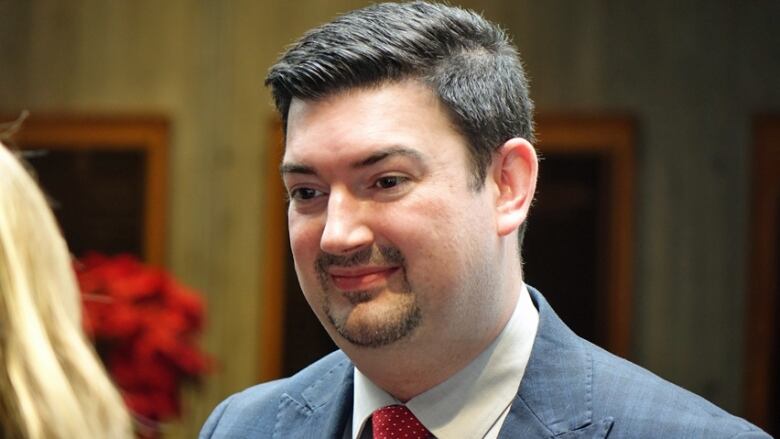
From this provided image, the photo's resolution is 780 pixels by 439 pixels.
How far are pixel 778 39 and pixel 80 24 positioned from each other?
2.88 metres

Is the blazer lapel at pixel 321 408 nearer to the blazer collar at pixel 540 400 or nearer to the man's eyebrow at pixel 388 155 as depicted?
the blazer collar at pixel 540 400

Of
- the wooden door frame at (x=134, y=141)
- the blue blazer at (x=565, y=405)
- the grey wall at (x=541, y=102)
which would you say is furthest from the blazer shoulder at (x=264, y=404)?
the wooden door frame at (x=134, y=141)

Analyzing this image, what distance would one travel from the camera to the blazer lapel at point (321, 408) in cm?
188

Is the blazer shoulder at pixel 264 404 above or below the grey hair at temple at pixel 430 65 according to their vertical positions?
below

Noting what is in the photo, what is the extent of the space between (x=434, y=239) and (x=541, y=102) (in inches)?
130

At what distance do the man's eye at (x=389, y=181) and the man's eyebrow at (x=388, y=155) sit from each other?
0.08 ft

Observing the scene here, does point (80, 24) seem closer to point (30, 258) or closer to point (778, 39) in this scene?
point (778, 39)

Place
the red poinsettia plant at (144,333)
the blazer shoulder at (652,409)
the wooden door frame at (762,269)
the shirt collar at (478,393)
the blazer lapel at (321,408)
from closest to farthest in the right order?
1. the blazer shoulder at (652,409)
2. the shirt collar at (478,393)
3. the blazer lapel at (321,408)
4. the red poinsettia plant at (144,333)
5. the wooden door frame at (762,269)

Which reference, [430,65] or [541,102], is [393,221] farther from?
[541,102]

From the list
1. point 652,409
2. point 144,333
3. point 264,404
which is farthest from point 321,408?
point 144,333

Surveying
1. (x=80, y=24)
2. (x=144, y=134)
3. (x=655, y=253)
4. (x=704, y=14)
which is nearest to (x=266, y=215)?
(x=144, y=134)

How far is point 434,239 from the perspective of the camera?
1.65 m

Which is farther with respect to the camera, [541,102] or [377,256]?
[541,102]

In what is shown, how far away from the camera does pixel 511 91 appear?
1784 millimetres
